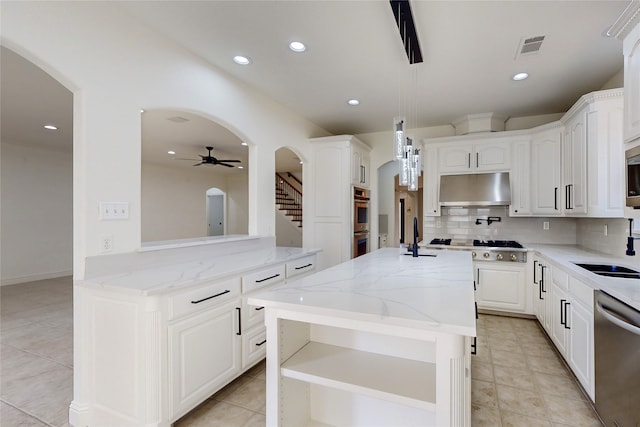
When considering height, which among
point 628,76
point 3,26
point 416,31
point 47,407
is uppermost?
point 416,31

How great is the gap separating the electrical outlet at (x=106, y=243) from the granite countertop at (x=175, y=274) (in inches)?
6.5

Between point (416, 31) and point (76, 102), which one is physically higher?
point (416, 31)

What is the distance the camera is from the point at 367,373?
1.36m

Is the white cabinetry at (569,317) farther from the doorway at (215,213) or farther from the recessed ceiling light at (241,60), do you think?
the doorway at (215,213)

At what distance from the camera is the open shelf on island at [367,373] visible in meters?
1.22

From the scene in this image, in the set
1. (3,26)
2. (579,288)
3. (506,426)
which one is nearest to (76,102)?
(3,26)

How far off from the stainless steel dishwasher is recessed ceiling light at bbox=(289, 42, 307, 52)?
2.73 m

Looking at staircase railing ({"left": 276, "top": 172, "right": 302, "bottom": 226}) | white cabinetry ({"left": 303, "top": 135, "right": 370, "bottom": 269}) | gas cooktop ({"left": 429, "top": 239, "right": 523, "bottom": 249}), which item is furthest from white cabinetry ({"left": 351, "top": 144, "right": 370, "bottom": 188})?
staircase railing ({"left": 276, "top": 172, "right": 302, "bottom": 226})

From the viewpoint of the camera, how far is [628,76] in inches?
72.2

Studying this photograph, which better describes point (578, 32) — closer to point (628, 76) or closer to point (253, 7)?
point (628, 76)

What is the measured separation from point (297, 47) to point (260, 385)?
2758 mm

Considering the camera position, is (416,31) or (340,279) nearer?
(340,279)

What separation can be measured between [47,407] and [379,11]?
3568 mm

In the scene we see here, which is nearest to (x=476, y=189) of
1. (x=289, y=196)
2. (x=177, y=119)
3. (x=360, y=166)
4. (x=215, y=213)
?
(x=360, y=166)
